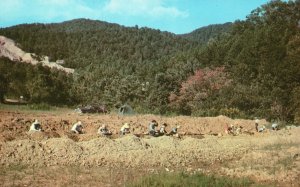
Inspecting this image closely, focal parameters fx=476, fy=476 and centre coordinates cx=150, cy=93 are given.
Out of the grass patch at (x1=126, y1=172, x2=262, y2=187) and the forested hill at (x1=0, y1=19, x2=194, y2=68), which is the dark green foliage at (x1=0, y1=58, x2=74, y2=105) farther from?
the forested hill at (x1=0, y1=19, x2=194, y2=68)

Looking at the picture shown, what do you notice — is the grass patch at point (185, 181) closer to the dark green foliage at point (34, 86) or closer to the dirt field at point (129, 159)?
the dirt field at point (129, 159)

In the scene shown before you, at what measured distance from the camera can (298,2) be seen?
240ft

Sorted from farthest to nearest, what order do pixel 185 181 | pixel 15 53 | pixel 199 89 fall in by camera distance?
pixel 15 53, pixel 199 89, pixel 185 181

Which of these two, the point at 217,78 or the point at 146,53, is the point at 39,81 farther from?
the point at 146,53

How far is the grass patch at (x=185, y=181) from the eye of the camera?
1298 cm

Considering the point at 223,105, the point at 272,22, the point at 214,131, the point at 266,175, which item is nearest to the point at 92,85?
the point at 272,22

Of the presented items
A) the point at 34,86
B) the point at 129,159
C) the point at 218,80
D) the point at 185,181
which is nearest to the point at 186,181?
the point at 185,181

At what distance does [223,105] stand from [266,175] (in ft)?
111

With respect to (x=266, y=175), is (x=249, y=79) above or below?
above

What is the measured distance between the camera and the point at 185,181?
43.2 ft

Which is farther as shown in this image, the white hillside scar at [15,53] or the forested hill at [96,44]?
the white hillside scar at [15,53]

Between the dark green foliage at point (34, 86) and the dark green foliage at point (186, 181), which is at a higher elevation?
the dark green foliage at point (34, 86)

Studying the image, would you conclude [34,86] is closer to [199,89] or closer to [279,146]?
[199,89]

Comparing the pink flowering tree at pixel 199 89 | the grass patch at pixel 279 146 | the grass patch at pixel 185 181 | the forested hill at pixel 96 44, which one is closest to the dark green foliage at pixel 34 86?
the pink flowering tree at pixel 199 89
